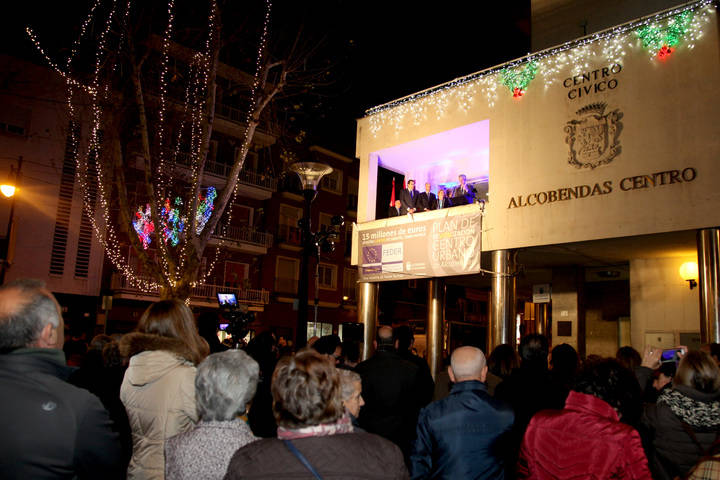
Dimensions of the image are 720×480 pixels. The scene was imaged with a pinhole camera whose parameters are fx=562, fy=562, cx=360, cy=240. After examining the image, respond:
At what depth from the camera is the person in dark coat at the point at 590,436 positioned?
294 cm

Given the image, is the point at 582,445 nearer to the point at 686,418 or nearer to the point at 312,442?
the point at 686,418

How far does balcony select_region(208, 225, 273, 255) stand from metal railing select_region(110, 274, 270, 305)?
7.00 feet

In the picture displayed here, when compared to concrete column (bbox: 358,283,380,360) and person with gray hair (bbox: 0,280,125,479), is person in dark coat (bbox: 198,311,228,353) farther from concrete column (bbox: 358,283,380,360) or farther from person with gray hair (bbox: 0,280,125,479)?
concrete column (bbox: 358,283,380,360)

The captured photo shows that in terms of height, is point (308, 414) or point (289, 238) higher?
point (289, 238)

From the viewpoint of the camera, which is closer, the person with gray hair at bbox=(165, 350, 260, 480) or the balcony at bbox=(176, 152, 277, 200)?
the person with gray hair at bbox=(165, 350, 260, 480)

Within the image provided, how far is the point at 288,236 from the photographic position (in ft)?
108

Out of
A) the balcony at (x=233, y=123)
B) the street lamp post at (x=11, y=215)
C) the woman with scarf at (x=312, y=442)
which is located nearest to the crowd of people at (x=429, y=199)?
the street lamp post at (x=11, y=215)

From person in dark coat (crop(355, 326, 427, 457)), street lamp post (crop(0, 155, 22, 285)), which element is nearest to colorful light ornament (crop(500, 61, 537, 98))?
person in dark coat (crop(355, 326, 427, 457))

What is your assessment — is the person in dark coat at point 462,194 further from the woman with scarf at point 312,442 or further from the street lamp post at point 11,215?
the woman with scarf at point 312,442

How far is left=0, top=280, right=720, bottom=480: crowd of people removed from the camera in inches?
87.0

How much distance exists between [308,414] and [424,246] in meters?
10.5

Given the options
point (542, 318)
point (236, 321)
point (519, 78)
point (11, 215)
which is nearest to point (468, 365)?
point (236, 321)

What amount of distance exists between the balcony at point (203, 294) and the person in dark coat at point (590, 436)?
2192 centimetres

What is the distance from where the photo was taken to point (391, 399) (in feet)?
16.8
